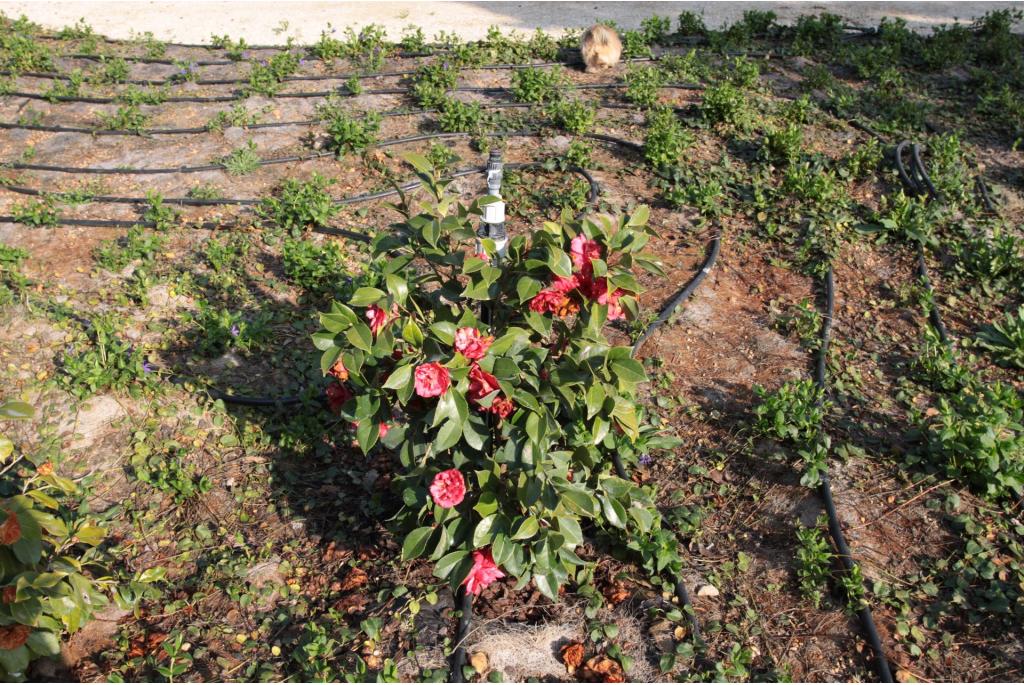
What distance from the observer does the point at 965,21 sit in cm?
821

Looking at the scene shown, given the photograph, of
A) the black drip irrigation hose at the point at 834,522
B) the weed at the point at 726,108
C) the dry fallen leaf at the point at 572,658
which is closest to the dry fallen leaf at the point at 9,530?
the dry fallen leaf at the point at 572,658

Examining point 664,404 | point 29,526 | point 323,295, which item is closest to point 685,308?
point 664,404

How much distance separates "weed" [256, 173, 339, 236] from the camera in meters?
4.61

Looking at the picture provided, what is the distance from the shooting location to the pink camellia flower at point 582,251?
2375 millimetres

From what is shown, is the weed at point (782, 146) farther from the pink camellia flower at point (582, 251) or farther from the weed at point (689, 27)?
the pink camellia flower at point (582, 251)

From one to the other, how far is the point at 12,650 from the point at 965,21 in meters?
9.32

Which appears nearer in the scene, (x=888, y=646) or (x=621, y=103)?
(x=888, y=646)

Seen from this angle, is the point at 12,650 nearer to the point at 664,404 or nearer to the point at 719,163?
the point at 664,404

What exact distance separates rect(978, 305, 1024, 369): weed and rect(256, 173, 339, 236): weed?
3.52m

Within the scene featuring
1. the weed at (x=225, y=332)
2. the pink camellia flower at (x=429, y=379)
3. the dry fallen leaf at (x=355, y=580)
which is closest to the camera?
the pink camellia flower at (x=429, y=379)

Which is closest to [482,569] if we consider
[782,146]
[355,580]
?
[355,580]

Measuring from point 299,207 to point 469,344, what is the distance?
2715 mm

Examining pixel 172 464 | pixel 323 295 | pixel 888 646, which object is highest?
pixel 323 295

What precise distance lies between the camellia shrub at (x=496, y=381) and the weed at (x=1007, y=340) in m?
2.43
